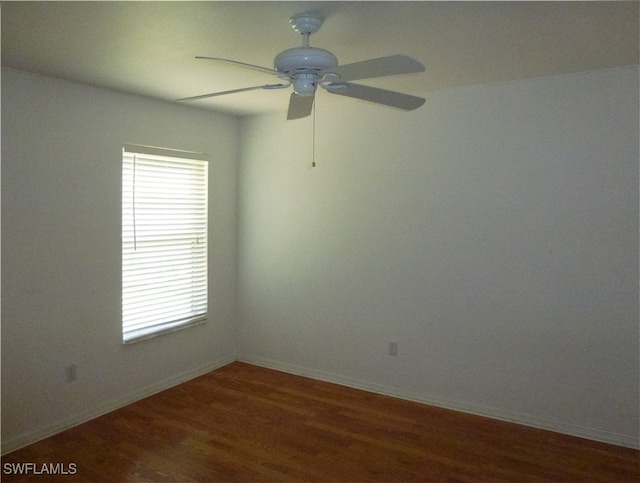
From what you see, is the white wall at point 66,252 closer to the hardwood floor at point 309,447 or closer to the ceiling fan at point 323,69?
the hardwood floor at point 309,447

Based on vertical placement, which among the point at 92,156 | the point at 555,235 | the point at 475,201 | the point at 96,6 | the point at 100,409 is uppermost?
the point at 96,6

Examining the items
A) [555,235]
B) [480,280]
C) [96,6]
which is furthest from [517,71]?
[96,6]

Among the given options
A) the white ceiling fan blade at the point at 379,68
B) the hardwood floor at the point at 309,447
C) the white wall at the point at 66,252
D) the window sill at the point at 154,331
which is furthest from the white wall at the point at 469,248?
the white ceiling fan blade at the point at 379,68

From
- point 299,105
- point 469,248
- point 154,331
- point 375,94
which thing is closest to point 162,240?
point 154,331

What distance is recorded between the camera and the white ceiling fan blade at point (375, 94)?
7.19 feet

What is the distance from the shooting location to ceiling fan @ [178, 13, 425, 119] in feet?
6.33

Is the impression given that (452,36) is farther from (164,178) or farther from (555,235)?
(164,178)

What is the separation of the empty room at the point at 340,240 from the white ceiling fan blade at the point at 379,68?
0.02 meters

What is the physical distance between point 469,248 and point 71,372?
9.91 feet

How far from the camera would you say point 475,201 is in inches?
134

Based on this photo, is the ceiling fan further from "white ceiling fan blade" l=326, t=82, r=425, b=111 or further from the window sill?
the window sill

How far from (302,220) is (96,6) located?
2.52m

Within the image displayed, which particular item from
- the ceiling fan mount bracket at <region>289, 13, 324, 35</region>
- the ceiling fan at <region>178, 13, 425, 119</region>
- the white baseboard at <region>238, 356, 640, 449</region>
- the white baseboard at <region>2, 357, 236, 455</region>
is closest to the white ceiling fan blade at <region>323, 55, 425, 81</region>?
the ceiling fan at <region>178, 13, 425, 119</region>

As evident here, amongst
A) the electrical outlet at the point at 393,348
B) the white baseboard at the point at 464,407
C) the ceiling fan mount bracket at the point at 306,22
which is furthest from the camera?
the electrical outlet at the point at 393,348
